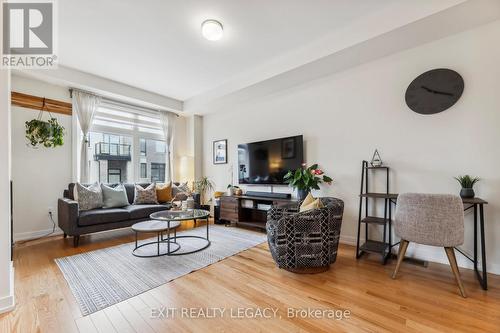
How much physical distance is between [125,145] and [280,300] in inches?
176

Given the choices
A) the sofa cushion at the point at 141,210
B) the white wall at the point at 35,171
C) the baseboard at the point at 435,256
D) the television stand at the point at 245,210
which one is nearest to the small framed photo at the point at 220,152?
the television stand at the point at 245,210

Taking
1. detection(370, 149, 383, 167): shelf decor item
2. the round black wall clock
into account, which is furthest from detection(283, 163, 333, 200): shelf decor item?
the round black wall clock

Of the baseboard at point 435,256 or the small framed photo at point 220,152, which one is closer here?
the baseboard at point 435,256

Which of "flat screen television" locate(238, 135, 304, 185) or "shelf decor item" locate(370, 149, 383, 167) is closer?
"shelf decor item" locate(370, 149, 383, 167)

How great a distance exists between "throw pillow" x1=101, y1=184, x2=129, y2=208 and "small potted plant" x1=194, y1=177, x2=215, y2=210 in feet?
5.56

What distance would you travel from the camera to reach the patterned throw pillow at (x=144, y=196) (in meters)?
4.11

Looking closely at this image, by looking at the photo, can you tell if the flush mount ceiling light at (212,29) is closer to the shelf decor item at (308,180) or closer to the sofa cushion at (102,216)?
the shelf decor item at (308,180)

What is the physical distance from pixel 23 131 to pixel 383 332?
16.9ft

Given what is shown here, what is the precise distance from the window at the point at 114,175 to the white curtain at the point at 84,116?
1.60 feet

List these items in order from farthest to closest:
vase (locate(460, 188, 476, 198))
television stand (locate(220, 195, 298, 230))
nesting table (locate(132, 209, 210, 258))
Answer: television stand (locate(220, 195, 298, 230)) < nesting table (locate(132, 209, 210, 258)) < vase (locate(460, 188, 476, 198))

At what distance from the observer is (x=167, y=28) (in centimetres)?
264

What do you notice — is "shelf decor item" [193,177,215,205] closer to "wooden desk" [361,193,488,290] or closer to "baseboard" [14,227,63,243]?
"baseboard" [14,227,63,243]

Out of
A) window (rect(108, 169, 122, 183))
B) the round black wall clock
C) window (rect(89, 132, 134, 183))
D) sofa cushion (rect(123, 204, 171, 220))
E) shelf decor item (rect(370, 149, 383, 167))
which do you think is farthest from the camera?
window (rect(108, 169, 122, 183))

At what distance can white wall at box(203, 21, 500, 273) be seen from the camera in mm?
2289
